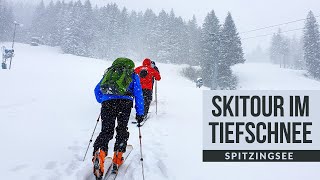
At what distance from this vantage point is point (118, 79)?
4828 mm

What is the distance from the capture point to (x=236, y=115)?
9.48 metres

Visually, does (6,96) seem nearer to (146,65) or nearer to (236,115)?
(146,65)

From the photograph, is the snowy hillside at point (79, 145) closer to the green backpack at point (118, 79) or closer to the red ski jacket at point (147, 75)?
the red ski jacket at point (147, 75)

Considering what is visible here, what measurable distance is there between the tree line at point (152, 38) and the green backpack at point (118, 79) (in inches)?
1750

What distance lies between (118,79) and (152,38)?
70.8 m

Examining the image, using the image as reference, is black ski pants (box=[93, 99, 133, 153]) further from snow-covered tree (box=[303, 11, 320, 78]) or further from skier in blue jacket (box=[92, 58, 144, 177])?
snow-covered tree (box=[303, 11, 320, 78])

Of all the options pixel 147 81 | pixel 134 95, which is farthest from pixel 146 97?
pixel 134 95

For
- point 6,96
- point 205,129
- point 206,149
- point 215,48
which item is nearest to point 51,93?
point 6,96

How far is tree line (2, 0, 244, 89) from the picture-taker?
5153cm

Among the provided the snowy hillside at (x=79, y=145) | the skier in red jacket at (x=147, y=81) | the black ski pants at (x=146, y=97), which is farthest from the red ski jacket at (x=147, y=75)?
the snowy hillside at (x=79, y=145)

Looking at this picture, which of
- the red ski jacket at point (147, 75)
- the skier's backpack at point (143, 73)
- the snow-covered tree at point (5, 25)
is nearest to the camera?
the skier's backpack at point (143, 73)

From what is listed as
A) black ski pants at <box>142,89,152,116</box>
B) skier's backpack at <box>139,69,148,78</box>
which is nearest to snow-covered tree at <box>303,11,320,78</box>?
black ski pants at <box>142,89,152,116</box>

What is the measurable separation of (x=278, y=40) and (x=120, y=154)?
4070 inches

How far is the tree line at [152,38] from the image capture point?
169ft
